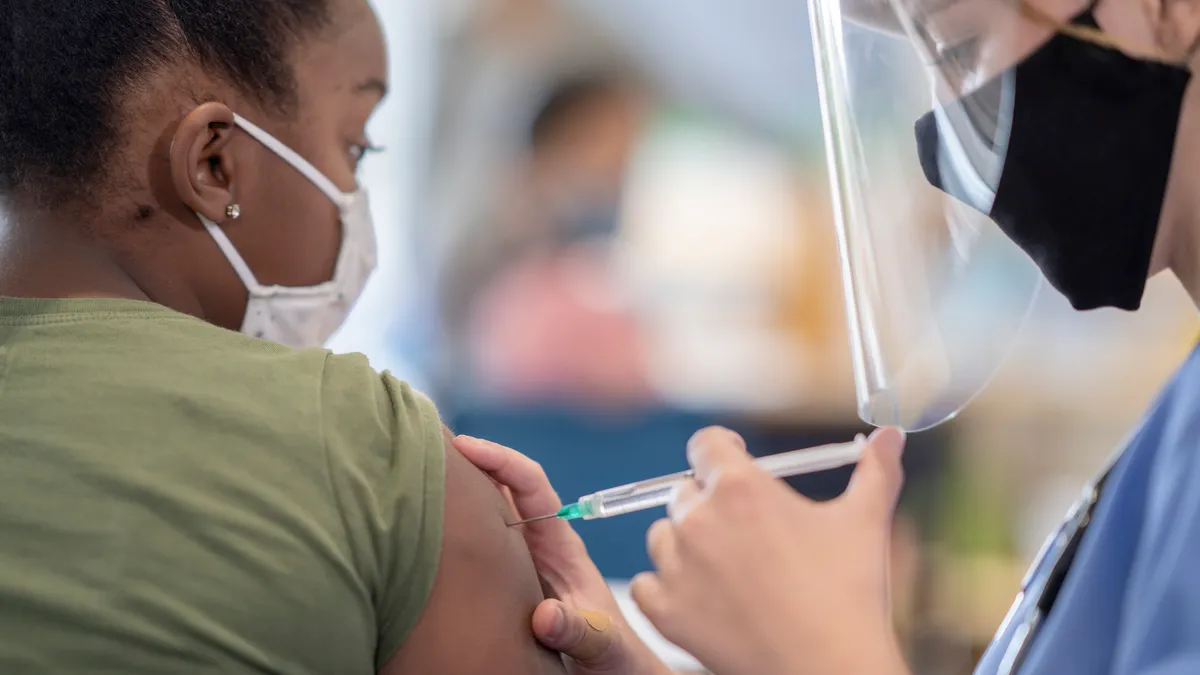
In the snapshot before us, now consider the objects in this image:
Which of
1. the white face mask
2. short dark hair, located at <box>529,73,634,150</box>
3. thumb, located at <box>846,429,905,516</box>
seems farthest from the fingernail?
short dark hair, located at <box>529,73,634,150</box>

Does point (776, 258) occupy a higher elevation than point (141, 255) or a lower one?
lower

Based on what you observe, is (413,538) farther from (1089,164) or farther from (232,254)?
(1089,164)

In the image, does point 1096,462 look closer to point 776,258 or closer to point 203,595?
point 776,258

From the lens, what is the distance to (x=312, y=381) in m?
0.69

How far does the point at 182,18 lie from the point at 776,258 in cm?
110

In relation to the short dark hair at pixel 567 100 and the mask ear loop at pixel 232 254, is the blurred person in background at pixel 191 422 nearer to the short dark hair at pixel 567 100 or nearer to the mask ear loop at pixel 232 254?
the mask ear loop at pixel 232 254

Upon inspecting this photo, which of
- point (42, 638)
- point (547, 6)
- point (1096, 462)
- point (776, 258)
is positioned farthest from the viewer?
point (547, 6)

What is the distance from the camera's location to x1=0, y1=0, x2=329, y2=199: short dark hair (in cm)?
73

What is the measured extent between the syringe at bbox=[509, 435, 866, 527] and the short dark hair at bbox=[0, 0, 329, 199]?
0.45 m

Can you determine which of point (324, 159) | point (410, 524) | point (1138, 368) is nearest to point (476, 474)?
point (410, 524)

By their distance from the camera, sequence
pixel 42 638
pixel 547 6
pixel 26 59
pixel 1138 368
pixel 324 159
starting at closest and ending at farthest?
pixel 42 638, pixel 26 59, pixel 324 159, pixel 1138 368, pixel 547 6

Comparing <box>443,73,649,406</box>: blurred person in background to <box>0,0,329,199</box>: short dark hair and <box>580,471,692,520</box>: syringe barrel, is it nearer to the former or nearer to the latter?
<box>580,471,692,520</box>: syringe barrel

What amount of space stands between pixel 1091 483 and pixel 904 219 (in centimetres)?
27

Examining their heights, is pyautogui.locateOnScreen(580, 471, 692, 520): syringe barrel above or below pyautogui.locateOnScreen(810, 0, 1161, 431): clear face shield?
below
